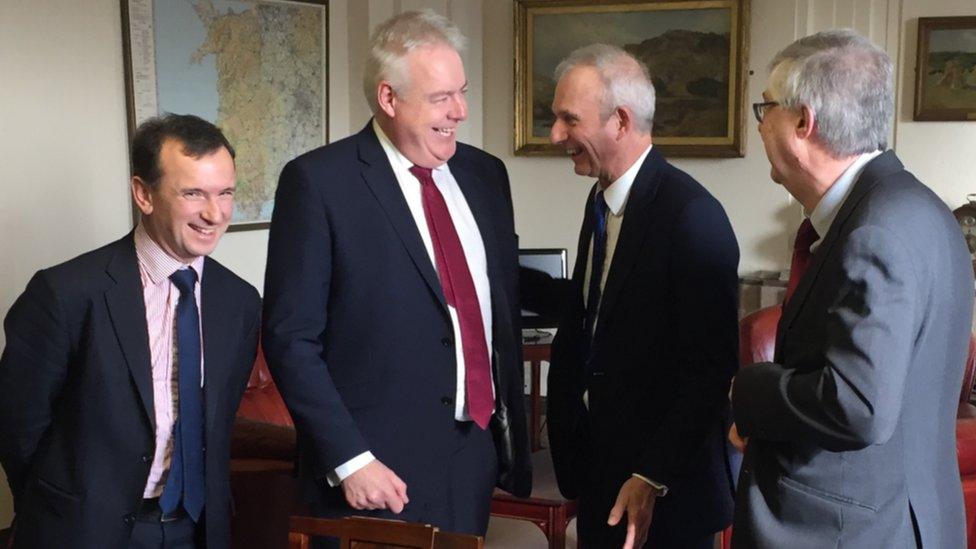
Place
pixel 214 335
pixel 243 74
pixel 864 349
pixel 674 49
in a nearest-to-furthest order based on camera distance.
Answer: pixel 864 349 < pixel 214 335 < pixel 243 74 < pixel 674 49

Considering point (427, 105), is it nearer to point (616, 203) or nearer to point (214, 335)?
point (616, 203)

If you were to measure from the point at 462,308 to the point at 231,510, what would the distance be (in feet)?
2.26

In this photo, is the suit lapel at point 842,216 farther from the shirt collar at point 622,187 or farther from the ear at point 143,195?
the ear at point 143,195

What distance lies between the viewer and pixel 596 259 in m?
2.37

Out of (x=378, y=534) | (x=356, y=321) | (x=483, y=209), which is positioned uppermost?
(x=483, y=209)

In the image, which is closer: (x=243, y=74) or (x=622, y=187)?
(x=622, y=187)

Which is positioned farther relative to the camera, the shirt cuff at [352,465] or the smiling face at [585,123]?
the smiling face at [585,123]

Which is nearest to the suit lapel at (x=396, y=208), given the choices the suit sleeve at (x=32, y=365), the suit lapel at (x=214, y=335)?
the suit lapel at (x=214, y=335)

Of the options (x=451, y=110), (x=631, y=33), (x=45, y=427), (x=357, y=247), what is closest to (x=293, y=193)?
(x=357, y=247)

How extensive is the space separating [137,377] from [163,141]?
1.51 feet

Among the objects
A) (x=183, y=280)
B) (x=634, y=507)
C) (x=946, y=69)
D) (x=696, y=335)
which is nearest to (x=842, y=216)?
(x=696, y=335)

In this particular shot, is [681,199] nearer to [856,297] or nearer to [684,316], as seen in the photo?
[684,316]

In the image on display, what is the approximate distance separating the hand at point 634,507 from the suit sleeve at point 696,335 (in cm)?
3

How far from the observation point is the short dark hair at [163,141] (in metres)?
2.12
